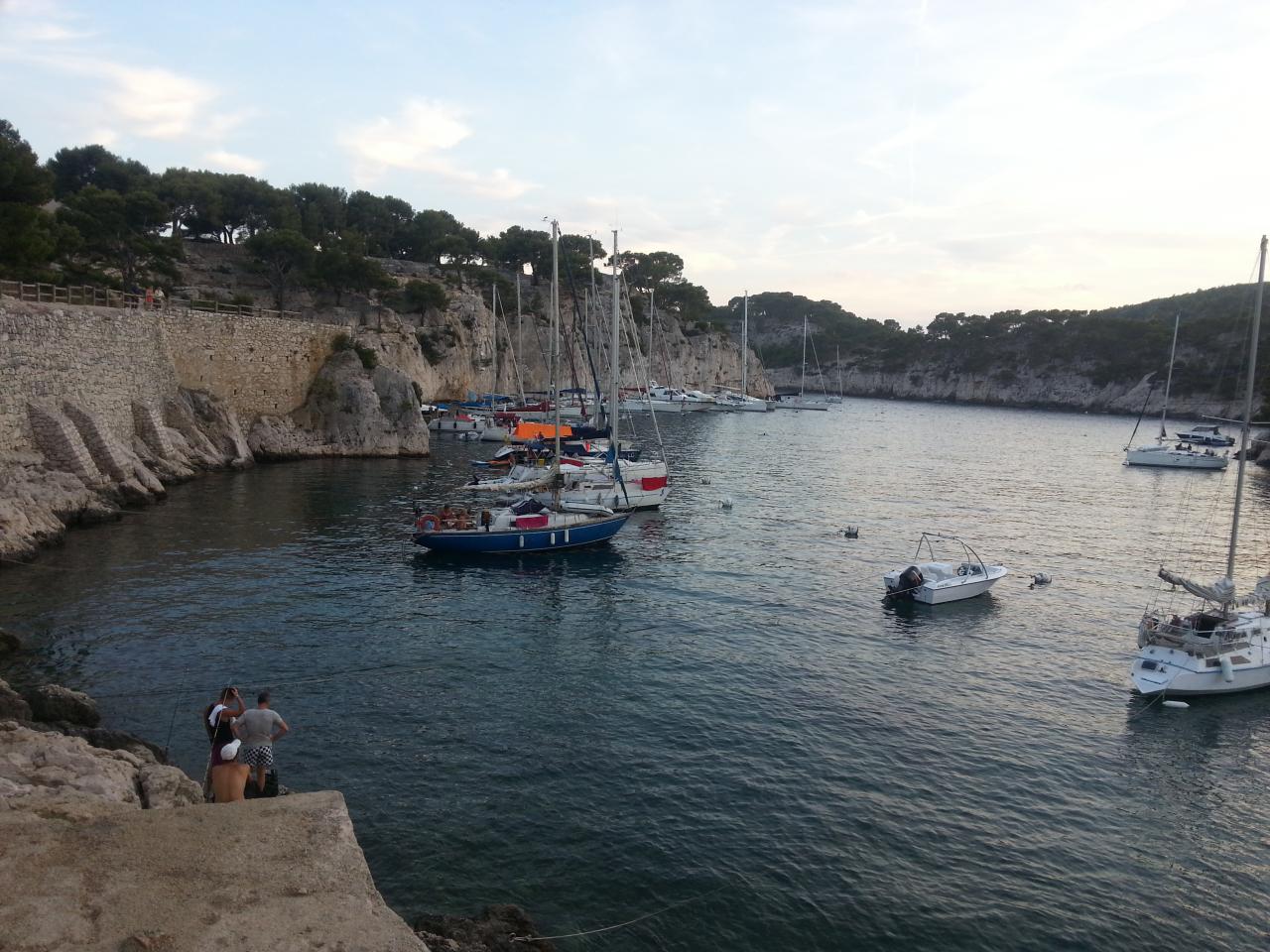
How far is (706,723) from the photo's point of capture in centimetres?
2120

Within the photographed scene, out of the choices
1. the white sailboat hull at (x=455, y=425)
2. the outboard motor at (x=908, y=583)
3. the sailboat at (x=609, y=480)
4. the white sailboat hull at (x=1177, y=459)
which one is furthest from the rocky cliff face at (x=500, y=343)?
the white sailboat hull at (x=1177, y=459)

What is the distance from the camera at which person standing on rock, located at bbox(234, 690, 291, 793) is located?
14.6 m

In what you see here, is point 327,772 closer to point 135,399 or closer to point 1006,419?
point 135,399

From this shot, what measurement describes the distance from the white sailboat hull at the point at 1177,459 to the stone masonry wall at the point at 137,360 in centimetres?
7617

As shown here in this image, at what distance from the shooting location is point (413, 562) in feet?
115

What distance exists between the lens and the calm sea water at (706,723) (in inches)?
582

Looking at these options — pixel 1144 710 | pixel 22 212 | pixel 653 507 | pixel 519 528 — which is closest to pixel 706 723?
pixel 1144 710

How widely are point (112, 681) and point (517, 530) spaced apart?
1772 cm

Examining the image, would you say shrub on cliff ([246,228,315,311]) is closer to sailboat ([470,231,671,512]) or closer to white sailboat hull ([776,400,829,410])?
sailboat ([470,231,671,512])

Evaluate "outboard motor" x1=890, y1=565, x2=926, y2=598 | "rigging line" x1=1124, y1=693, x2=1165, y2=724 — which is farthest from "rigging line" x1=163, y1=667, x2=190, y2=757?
"outboard motor" x1=890, y1=565, x2=926, y2=598

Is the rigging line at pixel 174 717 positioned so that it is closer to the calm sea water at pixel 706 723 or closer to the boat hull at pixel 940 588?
the calm sea water at pixel 706 723

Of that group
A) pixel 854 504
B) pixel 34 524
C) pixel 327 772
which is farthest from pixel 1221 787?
pixel 34 524

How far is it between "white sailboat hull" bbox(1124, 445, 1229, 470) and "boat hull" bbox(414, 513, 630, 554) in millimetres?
65736

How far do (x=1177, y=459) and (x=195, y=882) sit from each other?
9205cm
